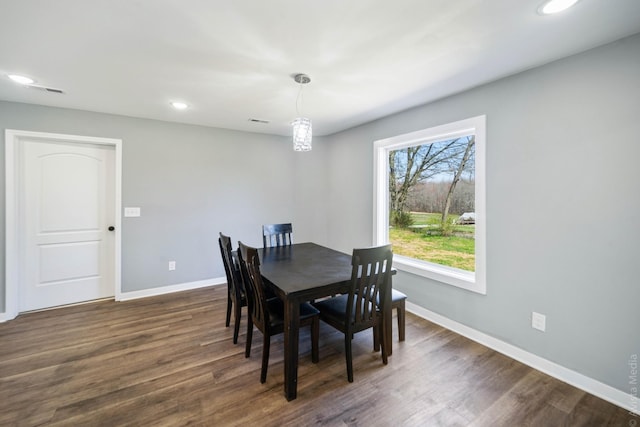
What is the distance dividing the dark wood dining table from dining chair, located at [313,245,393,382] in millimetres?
86

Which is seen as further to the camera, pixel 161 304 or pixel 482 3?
pixel 161 304

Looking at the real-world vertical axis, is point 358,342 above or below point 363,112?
below

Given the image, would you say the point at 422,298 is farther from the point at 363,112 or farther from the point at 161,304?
the point at 161,304

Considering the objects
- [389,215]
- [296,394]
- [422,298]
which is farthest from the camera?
[389,215]

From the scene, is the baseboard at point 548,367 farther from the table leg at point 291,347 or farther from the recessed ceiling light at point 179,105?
the recessed ceiling light at point 179,105

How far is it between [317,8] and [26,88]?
9.83 feet

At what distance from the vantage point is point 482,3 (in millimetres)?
1414

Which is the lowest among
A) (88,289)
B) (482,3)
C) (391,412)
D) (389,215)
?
(391,412)

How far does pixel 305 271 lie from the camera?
7.26 ft

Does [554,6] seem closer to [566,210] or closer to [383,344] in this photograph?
[566,210]

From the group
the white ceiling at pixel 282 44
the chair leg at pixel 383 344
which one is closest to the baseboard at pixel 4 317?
the white ceiling at pixel 282 44

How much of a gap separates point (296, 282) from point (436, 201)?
2.01 metres

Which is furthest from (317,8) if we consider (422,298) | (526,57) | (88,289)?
(88,289)

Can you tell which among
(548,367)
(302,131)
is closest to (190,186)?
(302,131)
